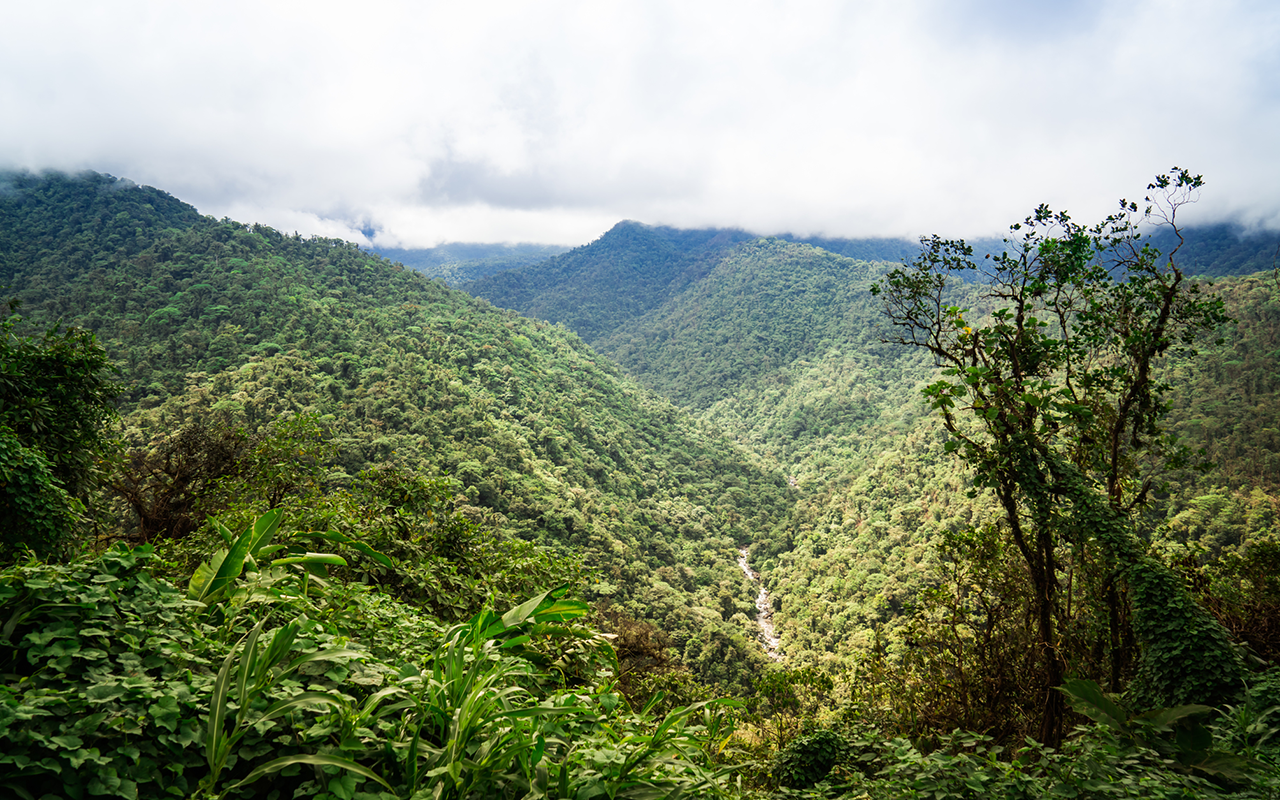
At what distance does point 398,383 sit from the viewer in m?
36.2

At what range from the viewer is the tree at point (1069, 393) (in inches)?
197

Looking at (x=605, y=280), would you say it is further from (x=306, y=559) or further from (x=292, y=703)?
(x=292, y=703)

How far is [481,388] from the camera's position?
45.5 m

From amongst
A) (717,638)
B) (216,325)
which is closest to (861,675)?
(717,638)

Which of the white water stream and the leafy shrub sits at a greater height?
the leafy shrub

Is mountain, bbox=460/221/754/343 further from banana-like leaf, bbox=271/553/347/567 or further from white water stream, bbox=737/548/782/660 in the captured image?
banana-like leaf, bbox=271/553/347/567

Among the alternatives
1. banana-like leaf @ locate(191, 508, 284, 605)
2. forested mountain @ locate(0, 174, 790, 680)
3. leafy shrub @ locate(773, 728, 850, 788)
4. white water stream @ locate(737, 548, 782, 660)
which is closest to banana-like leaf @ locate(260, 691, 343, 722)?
banana-like leaf @ locate(191, 508, 284, 605)

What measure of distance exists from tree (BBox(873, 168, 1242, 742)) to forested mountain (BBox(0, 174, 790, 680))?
17926mm

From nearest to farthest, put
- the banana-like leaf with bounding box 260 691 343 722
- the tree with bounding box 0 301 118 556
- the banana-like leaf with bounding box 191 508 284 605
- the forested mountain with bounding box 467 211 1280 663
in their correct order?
the banana-like leaf with bounding box 260 691 343 722 < the banana-like leaf with bounding box 191 508 284 605 < the tree with bounding box 0 301 118 556 < the forested mountain with bounding box 467 211 1280 663

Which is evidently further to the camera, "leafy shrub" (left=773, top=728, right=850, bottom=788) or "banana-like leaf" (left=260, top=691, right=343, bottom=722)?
"leafy shrub" (left=773, top=728, right=850, bottom=788)

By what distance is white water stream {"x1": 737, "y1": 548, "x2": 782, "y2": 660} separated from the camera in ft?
115

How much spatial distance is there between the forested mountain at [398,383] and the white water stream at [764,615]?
1.58m

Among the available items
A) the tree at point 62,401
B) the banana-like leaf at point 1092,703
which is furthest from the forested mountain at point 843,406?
the tree at point 62,401

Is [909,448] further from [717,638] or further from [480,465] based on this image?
[480,465]
